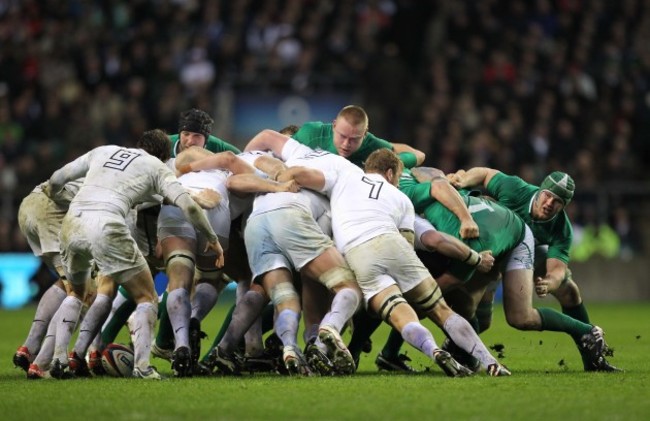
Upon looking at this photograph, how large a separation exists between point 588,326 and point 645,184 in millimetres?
12064

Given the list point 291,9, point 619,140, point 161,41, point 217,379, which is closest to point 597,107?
point 619,140

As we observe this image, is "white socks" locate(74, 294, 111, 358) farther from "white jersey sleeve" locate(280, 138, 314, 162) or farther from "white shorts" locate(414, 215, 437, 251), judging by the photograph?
"white shorts" locate(414, 215, 437, 251)

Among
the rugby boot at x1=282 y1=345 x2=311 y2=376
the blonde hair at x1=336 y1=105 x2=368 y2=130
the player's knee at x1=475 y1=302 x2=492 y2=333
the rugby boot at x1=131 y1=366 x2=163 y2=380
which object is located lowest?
the rugby boot at x1=131 y1=366 x2=163 y2=380

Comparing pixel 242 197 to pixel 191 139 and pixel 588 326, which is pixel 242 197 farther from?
pixel 588 326

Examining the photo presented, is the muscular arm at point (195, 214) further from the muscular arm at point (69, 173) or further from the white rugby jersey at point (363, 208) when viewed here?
the white rugby jersey at point (363, 208)

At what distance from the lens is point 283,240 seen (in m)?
10.2

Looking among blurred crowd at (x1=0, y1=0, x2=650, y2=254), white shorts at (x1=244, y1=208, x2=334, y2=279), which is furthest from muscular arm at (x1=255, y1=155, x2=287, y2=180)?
blurred crowd at (x1=0, y1=0, x2=650, y2=254)

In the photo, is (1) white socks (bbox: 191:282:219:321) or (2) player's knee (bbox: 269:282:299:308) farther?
(1) white socks (bbox: 191:282:219:321)

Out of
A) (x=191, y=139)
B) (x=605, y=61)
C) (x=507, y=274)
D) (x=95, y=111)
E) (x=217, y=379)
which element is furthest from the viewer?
(x=605, y=61)

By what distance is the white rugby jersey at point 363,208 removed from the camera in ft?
33.4

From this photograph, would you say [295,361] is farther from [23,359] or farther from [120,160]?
[23,359]

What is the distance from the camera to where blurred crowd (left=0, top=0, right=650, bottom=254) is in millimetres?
21641

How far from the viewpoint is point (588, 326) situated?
1046 cm

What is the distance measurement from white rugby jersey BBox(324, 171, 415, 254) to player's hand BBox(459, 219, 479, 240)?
1.34ft
